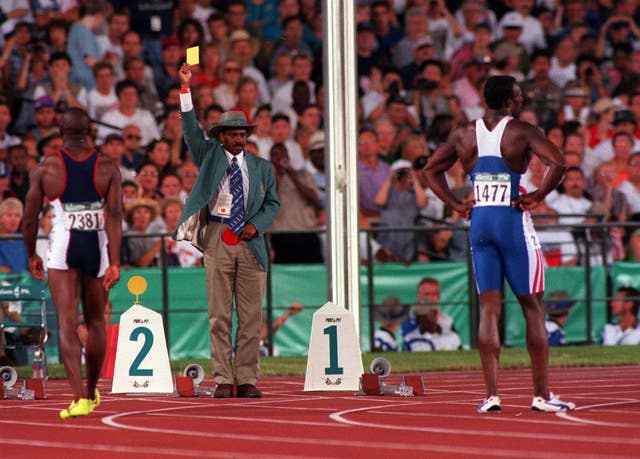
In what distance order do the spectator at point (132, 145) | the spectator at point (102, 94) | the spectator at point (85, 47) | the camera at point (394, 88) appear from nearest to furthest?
the spectator at point (132, 145), the spectator at point (102, 94), the spectator at point (85, 47), the camera at point (394, 88)

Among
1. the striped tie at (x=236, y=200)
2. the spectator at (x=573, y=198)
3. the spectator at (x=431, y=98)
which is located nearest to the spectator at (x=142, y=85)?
the spectator at (x=431, y=98)

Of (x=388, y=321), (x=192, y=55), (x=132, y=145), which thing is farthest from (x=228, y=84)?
(x=192, y=55)

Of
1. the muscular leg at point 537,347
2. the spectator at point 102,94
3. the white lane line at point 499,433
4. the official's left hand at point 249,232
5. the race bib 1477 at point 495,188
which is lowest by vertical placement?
the white lane line at point 499,433

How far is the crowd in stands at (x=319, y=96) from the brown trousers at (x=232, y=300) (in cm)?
478

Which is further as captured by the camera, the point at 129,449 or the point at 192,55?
the point at 192,55

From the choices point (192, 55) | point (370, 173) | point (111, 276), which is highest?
point (192, 55)

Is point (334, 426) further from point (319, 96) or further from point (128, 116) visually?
point (319, 96)

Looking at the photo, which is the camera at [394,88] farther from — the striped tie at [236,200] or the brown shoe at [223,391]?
the brown shoe at [223,391]

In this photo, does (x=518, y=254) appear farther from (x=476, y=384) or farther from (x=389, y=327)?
(x=389, y=327)

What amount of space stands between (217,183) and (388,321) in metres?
5.66

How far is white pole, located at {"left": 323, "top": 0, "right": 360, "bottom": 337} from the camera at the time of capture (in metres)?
13.6

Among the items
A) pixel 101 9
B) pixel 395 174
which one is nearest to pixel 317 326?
pixel 395 174

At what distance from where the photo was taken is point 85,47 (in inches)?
800

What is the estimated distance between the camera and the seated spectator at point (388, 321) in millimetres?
17734
